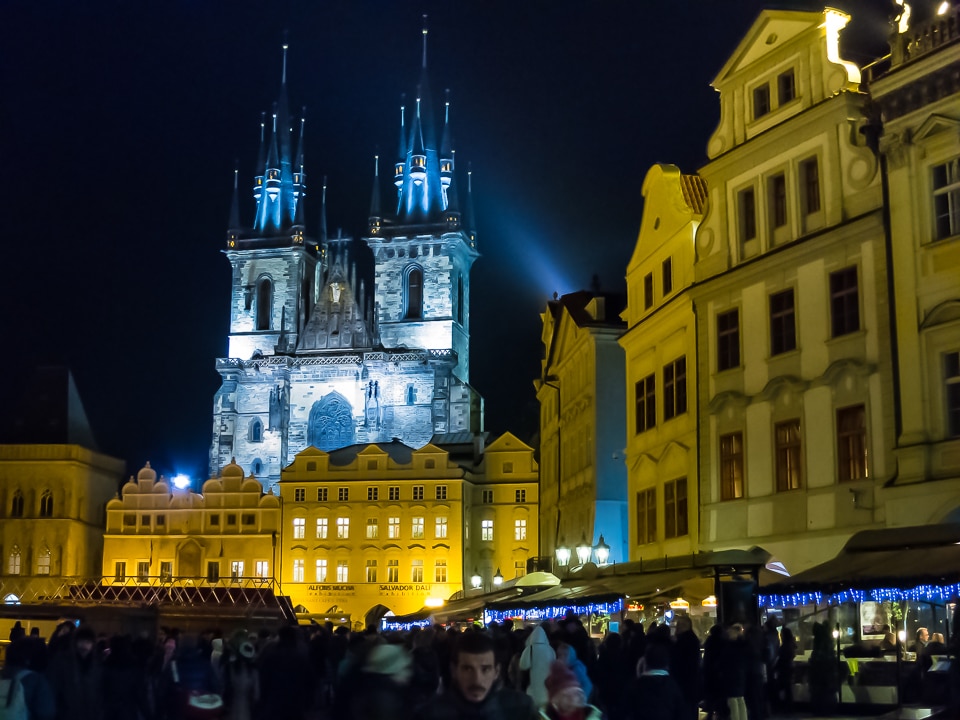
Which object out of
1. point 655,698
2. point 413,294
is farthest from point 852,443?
point 413,294

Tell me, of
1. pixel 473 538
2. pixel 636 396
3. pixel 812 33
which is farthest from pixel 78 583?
pixel 812 33

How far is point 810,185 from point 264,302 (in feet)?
236

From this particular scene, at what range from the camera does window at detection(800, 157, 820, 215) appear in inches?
998

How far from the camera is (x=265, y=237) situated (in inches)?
3772

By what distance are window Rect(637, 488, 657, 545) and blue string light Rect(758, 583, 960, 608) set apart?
1157 cm

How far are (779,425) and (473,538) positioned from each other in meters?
48.7

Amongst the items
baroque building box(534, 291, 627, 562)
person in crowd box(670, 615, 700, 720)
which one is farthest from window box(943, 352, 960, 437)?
baroque building box(534, 291, 627, 562)

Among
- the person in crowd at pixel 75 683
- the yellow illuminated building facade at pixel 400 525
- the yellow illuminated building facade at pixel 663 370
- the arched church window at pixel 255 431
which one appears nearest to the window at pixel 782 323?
the yellow illuminated building facade at pixel 663 370

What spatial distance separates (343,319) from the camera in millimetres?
91312

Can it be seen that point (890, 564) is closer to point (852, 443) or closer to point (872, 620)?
point (872, 620)

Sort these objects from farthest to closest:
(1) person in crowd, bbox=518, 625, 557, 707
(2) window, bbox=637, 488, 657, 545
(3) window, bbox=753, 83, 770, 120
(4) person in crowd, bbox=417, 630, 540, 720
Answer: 1. (2) window, bbox=637, 488, 657, 545
2. (3) window, bbox=753, 83, 770, 120
3. (1) person in crowd, bbox=518, 625, 557, 707
4. (4) person in crowd, bbox=417, 630, 540, 720

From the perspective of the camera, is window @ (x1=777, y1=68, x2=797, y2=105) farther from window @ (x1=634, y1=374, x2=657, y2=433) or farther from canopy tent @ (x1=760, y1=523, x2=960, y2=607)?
canopy tent @ (x1=760, y1=523, x2=960, y2=607)

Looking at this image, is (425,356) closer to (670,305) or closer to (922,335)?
(670,305)

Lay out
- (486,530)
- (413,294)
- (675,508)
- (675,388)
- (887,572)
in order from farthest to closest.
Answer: (413,294)
(486,530)
(675,388)
(675,508)
(887,572)
